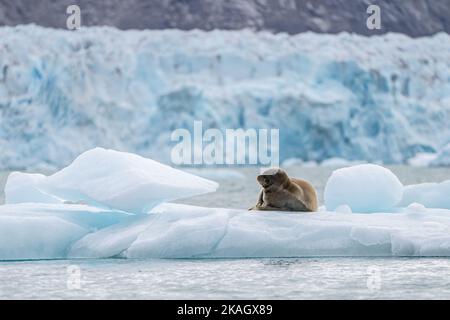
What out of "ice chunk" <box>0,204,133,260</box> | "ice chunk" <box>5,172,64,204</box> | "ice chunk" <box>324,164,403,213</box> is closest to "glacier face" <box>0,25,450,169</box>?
"ice chunk" <box>5,172,64,204</box>

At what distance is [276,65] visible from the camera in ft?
115

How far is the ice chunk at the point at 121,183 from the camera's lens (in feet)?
22.2

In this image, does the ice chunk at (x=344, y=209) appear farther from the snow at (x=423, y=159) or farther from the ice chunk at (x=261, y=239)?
the snow at (x=423, y=159)

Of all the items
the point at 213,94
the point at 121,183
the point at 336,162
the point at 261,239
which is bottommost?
the point at 261,239

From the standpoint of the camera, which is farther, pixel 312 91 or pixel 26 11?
pixel 26 11

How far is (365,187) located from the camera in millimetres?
7820

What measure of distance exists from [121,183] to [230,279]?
1.70 metres

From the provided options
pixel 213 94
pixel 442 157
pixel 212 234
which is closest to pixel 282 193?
pixel 212 234

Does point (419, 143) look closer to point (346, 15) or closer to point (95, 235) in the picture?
point (346, 15)

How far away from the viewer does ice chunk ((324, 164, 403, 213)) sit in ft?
25.5

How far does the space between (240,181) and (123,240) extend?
2513 cm

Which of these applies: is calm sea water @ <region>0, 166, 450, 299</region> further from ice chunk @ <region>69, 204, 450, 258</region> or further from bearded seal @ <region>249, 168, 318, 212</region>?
bearded seal @ <region>249, 168, 318, 212</region>

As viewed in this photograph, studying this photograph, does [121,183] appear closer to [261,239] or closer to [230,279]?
[261,239]
